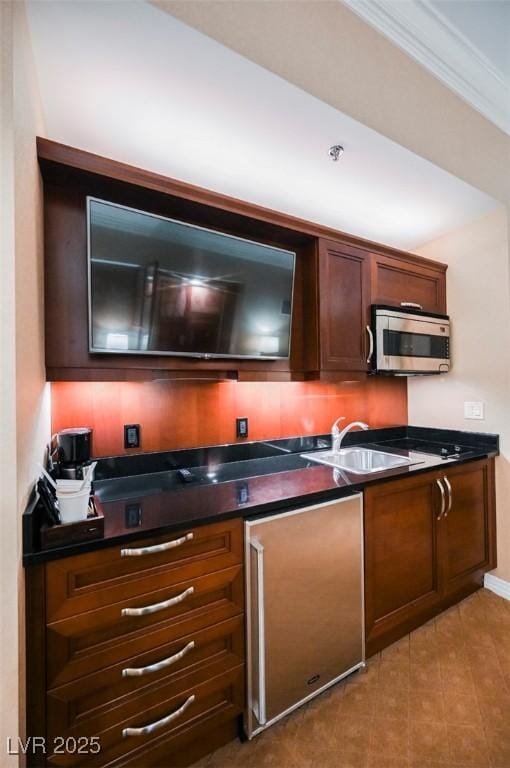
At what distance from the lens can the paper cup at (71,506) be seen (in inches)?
37.6

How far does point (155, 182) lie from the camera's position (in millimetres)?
1321

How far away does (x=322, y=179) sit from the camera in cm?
167

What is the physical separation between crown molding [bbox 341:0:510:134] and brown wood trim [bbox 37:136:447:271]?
0.82m

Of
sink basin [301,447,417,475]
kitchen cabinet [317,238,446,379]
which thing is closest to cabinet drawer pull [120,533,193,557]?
sink basin [301,447,417,475]

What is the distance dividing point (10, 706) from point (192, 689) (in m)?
0.56

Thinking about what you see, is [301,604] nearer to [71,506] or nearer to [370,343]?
[71,506]

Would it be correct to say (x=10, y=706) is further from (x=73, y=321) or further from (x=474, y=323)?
(x=474, y=323)

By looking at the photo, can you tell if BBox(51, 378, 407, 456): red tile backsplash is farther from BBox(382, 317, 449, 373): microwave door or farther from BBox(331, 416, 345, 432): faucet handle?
BBox(382, 317, 449, 373): microwave door

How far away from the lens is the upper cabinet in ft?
4.08

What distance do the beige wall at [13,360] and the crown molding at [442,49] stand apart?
4.33 feet

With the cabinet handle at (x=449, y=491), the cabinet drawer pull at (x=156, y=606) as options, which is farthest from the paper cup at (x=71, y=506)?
the cabinet handle at (x=449, y=491)

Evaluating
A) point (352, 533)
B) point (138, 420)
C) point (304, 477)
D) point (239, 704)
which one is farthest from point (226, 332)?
point (239, 704)

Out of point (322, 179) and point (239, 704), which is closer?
point (239, 704)

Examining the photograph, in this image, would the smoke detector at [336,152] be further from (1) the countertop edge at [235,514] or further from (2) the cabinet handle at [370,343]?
(1) the countertop edge at [235,514]
